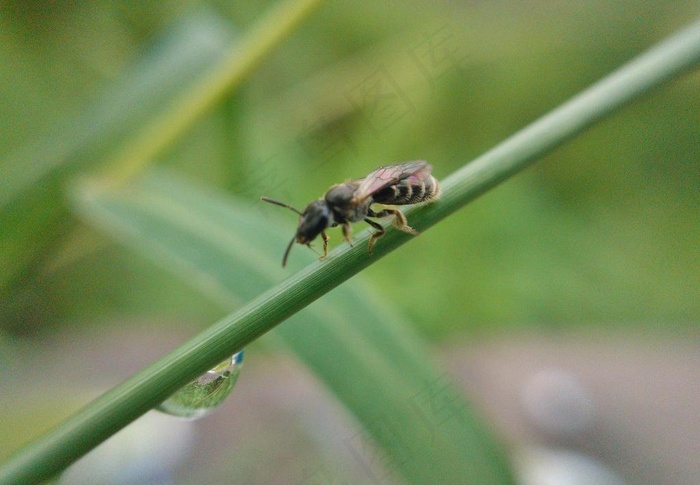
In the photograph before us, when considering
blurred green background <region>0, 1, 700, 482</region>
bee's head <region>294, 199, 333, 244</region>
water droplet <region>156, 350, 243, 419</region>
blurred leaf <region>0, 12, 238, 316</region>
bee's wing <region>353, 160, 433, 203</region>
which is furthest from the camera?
blurred green background <region>0, 1, 700, 482</region>

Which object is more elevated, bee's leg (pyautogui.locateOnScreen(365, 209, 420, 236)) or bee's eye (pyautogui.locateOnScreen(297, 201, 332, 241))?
bee's eye (pyautogui.locateOnScreen(297, 201, 332, 241))

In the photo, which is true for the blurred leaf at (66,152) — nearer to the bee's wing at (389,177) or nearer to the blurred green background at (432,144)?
the blurred green background at (432,144)

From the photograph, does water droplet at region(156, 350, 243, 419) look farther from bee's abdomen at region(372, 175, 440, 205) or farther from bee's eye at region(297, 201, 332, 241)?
bee's abdomen at region(372, 175, 440, 205)

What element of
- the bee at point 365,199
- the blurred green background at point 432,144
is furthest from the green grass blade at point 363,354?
the blurred green background at point 432,144

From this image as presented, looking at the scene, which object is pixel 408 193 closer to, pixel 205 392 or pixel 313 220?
pixel 313 220

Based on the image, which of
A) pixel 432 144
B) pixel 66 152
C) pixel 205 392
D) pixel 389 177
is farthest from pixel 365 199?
pixel 432 144

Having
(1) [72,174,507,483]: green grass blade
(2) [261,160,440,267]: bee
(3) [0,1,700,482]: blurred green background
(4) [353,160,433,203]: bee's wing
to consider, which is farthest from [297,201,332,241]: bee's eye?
(3) [0,1,700,482]: blurred green background
